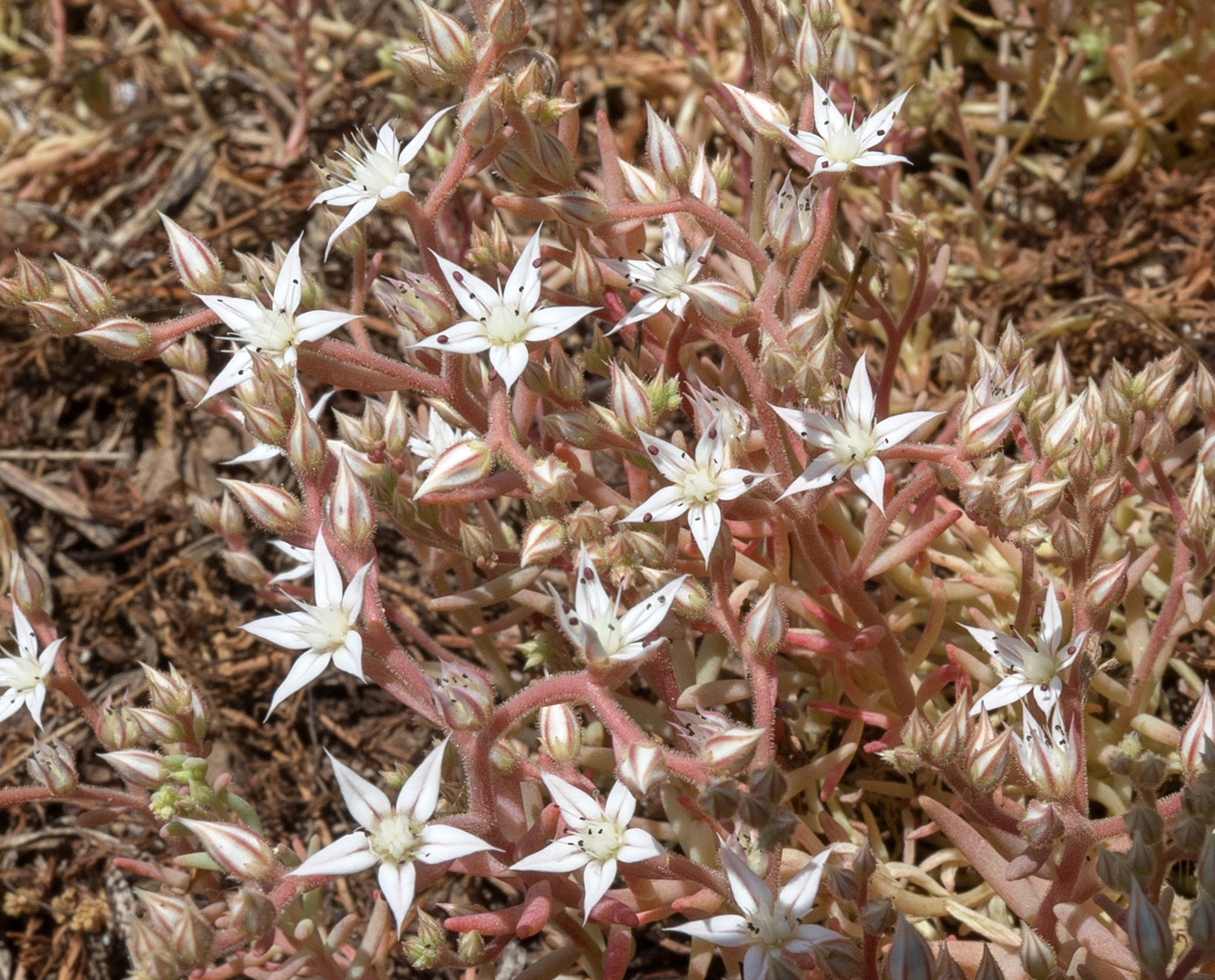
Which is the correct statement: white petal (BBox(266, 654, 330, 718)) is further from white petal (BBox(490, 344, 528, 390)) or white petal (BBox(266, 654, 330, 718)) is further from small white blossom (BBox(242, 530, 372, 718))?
white petal (BBox(490, 344, 528, 390))

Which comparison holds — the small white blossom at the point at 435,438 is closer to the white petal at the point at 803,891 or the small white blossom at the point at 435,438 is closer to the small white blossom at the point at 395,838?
the small white blossom at the point at 395,838

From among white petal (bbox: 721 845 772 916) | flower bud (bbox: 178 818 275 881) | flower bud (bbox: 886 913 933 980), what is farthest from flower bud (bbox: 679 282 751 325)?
A: flower bud (bbox: 178 818 275 881)

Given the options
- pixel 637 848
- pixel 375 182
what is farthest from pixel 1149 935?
pixel 375 182

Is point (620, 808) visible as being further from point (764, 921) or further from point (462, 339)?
point (462, 339)

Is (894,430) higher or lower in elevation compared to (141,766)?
higher

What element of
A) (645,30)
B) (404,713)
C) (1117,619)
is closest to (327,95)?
(645,30)

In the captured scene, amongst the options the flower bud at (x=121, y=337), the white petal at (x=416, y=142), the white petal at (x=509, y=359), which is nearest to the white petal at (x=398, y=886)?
the white petal at (x=509, y=359)
